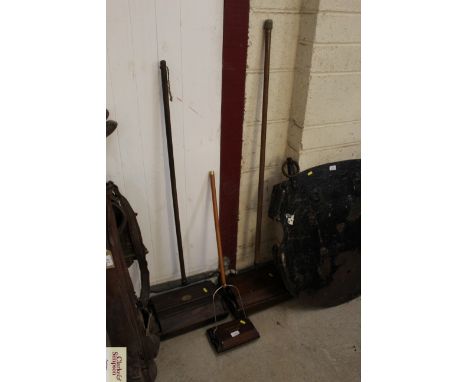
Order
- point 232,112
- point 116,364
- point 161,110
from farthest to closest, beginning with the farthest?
point 232,112 → point 161,110 → point 116,364

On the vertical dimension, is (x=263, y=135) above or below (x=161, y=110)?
below

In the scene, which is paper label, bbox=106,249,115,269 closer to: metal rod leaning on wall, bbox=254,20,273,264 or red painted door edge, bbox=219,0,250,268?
red painted door edge, bbox=219,0,250,268

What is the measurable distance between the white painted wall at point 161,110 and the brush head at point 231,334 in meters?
0.48

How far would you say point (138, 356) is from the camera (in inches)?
58.1

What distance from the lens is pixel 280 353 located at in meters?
1.79

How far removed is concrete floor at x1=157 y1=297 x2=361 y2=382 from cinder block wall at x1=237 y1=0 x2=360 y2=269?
1.70ft

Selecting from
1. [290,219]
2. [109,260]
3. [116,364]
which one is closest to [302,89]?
[290,219]

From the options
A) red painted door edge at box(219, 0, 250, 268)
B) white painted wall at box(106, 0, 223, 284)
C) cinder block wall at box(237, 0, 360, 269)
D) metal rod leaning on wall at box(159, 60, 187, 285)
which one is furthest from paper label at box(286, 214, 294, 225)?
metal rod leaning on wall at box(159, 60, 187, 285)

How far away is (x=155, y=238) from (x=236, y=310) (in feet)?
1.98

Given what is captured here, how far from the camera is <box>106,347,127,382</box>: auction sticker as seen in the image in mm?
1218

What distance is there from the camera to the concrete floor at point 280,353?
5.52 feet

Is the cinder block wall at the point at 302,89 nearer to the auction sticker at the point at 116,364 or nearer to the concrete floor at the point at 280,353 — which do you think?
the concrete floor at the point at 280,353

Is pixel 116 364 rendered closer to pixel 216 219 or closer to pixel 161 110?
pixel 216 219

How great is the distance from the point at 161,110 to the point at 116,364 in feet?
3.47
